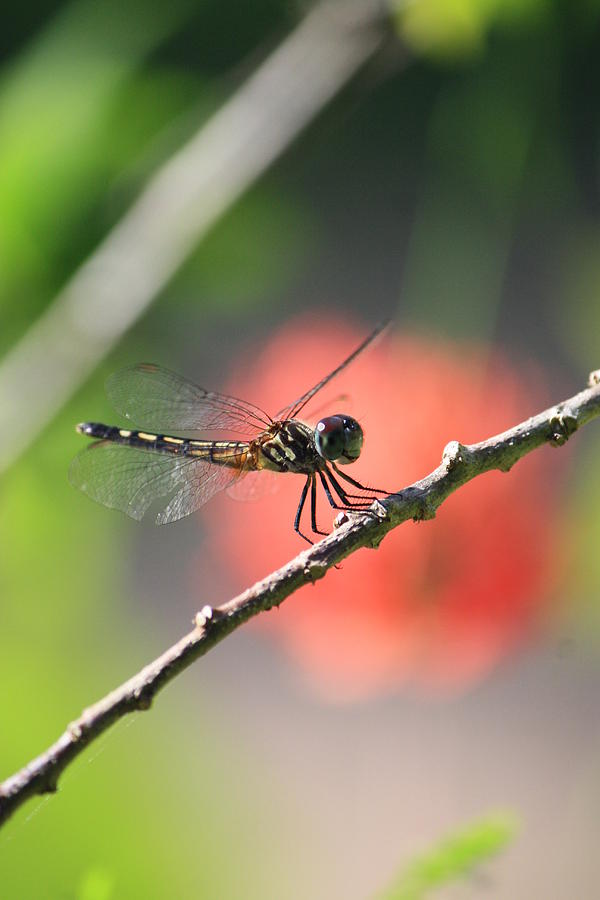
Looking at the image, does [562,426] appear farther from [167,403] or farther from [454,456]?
[167,403]

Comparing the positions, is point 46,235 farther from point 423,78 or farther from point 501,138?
point 423,78

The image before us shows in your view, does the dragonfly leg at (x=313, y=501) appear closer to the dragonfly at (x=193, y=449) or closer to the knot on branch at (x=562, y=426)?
the dragonfly at (x=193, y=449)

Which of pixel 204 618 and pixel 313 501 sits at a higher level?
pixel 313 501

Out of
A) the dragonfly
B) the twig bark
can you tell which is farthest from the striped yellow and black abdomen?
the twig bark

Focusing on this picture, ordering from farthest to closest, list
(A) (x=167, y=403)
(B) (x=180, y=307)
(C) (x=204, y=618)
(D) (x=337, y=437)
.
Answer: (B) (x=180, y=307) → (A) (x=167, y=403) → (D) (x=337, y=437) → (C) (x=204, y=618)

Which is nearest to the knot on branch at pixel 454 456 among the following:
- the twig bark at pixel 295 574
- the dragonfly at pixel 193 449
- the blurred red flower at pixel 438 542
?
the twig bark at pixel 295 574

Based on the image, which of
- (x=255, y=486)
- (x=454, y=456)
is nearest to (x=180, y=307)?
(x=255, y=486)
